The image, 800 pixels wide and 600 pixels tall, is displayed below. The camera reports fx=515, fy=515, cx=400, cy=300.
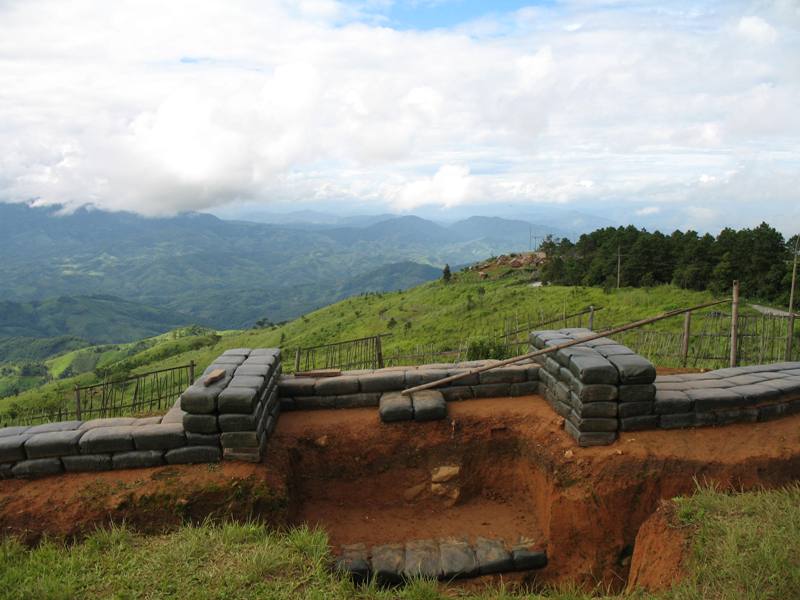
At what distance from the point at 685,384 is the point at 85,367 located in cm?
8937

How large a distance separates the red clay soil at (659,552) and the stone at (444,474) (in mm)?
2108

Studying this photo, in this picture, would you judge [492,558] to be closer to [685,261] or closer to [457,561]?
[457,561]

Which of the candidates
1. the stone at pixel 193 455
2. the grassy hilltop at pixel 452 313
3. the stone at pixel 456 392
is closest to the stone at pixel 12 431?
the stone at pixel 193 455

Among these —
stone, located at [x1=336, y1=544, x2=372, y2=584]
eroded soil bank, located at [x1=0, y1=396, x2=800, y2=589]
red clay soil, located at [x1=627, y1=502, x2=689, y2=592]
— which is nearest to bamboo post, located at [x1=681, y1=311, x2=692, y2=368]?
eroded soil bank, located at [x1=0, y1=396, x2=800, y2=589]

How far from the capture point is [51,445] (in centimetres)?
539

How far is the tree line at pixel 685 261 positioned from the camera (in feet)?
76.6

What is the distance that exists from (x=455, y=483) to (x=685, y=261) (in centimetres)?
2546

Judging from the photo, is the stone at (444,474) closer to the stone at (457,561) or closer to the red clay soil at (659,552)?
the stone at (457,561)

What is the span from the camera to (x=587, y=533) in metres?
5.58

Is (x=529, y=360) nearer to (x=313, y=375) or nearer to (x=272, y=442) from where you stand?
(x=313, y=375)

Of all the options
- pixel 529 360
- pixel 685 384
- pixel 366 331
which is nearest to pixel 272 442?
pixel 529 360

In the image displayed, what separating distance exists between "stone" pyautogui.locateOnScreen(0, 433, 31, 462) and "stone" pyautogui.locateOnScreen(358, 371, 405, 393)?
12.3 feet

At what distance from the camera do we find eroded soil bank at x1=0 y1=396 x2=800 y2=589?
5.27 m

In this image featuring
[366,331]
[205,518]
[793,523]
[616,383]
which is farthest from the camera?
[366,331]
